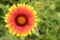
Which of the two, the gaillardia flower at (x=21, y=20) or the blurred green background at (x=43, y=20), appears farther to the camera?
the blurred green background at (x=43, y=20)

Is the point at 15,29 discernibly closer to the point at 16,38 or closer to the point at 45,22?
the point at 16,38

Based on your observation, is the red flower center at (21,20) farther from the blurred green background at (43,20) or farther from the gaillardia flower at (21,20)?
the blurred green background at (43,20)

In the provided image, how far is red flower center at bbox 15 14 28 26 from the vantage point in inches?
60.1

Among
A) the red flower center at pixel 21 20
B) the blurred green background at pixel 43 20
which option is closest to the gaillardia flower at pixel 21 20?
the red flower center at pixel 21 20

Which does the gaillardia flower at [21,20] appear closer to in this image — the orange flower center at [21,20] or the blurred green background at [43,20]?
the orange flower center at [21,20]

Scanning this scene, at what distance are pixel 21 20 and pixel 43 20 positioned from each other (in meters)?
0.60

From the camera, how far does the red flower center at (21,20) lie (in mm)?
1527

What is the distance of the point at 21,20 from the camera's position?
1541 millimetres

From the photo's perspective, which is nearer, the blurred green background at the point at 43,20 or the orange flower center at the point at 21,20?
the orange flower center at the point at 21,20

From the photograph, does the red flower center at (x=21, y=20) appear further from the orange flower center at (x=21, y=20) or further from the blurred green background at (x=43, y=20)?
the blurred green background at (x=43, y=20)

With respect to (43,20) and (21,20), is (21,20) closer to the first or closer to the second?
(21,20)

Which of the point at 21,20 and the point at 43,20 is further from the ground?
the point at 21,20

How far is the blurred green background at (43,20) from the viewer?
199cm

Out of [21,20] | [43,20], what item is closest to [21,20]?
[21,20]
